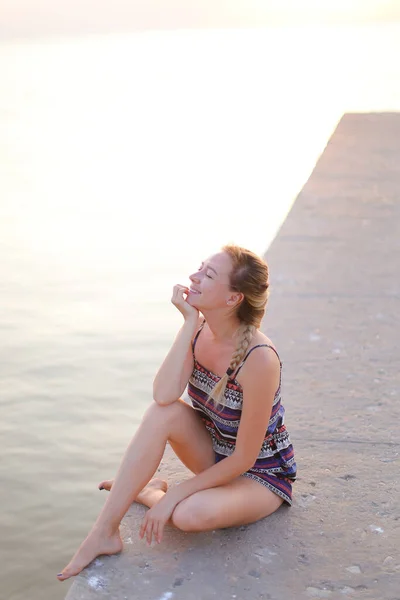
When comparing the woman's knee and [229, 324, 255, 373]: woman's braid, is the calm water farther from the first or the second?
[229, 324, 255, 373]: woman's braid

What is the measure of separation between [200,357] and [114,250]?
4.73 meters

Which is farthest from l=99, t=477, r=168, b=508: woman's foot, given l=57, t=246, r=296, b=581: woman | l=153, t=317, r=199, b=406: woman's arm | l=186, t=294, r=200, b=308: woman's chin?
l=186, t=294, r=200, b=308: woman's chin

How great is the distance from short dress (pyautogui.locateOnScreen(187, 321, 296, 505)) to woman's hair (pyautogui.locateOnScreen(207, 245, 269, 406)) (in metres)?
0.06

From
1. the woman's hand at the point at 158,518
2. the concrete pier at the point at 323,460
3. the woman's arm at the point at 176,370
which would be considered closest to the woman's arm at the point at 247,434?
the woman's hand at the point at 158,518

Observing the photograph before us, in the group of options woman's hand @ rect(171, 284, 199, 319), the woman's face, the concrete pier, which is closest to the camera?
the concrete pier

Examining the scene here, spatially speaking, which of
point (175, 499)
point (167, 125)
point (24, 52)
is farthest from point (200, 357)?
point (24, 52)

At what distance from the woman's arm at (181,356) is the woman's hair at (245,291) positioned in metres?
0.12

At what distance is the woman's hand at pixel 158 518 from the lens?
3016mm

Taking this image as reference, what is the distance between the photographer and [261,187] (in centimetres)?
1049

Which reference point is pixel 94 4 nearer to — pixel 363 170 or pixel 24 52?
pixel 24 52

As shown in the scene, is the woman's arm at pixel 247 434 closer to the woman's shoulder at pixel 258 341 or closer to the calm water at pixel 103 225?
the woman's shoulder at pixel 258 341

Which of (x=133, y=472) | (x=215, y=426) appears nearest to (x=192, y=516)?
(x=133, y=472)

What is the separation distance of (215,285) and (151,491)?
74 centimetres

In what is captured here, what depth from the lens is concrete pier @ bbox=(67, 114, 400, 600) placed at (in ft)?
9.54
